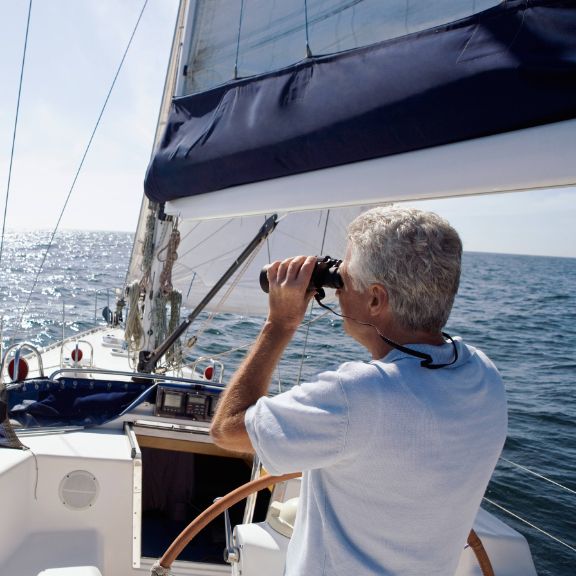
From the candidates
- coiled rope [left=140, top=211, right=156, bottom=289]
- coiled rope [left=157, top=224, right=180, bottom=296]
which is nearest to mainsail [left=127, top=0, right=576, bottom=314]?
coiled rope [left=157, top=224, right=180, bottom=296]

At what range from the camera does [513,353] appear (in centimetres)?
1188

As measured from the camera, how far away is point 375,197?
4.79ft

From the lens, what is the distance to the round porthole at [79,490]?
2318 mm

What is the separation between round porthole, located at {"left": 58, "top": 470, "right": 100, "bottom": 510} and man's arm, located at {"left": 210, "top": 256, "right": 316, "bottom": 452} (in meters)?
1.56

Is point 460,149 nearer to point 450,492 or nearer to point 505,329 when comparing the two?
point 450,492

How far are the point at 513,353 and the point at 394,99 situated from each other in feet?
37.4

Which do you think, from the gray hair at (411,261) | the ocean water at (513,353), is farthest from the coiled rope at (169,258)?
the gray hair at (411,261)

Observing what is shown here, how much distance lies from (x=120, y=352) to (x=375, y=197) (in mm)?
4512

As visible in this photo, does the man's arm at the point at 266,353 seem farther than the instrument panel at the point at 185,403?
No

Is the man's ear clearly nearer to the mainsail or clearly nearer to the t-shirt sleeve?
the t-shirt sleeve

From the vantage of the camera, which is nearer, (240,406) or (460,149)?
(240,406)

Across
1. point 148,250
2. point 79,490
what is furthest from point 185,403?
point 148,250

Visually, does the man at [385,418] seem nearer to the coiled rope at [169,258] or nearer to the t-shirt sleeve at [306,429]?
the t-shirt sleeve at [306,429]

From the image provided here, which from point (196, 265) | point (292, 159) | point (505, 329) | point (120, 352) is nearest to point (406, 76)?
point (292, 159)
